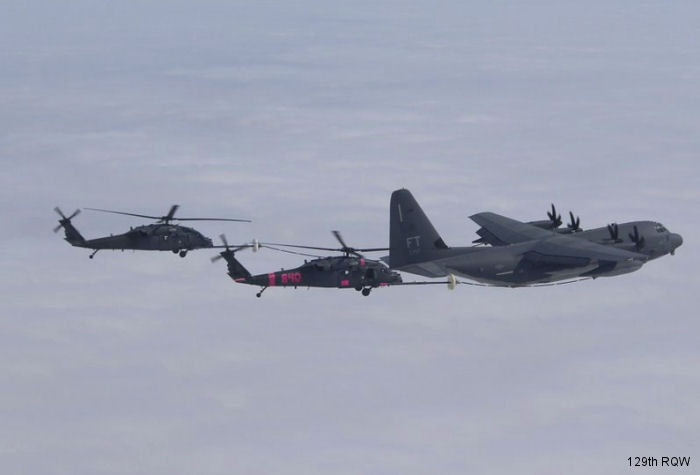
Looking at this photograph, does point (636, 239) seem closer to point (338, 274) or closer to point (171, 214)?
point (338, 274)

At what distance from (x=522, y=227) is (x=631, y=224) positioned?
11226 millimetres

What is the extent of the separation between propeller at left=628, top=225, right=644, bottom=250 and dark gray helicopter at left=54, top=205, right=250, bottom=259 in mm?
42608

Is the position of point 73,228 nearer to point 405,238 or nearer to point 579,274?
point 405,238

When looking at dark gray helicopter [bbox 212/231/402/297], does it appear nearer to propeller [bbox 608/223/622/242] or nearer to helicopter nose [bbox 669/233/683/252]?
propeller [bbox 608/223/622/242]

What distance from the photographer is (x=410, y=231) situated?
10994cm

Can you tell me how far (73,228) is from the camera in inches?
5064

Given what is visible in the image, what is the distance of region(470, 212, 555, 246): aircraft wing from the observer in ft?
396

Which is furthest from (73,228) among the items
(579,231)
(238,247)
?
(579,231)

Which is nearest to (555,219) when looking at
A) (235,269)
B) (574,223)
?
(574,223)

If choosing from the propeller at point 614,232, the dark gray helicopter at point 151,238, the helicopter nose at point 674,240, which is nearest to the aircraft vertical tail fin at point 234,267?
the dark gray helicopter at point 151,238

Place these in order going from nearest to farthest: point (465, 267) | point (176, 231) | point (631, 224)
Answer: point (465, 267) → point (631, 224) → point (176, 231)

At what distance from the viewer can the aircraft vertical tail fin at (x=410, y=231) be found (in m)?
110

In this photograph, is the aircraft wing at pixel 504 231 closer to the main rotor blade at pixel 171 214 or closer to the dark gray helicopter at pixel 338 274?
the dark gray helicopter at pixel 338 274

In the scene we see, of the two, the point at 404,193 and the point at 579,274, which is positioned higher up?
the point at 404,193
